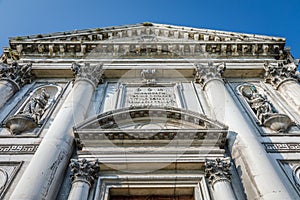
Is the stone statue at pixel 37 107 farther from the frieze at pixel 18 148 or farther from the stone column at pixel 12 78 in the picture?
the frieze at pixel 18 148

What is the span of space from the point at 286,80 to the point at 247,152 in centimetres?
555

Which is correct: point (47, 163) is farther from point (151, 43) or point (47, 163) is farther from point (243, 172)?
point (151, 43)

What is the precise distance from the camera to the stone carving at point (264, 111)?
970 cm

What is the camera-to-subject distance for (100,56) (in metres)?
14.2

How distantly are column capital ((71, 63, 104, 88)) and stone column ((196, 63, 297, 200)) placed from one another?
484cm

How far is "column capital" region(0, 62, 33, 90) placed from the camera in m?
12.0

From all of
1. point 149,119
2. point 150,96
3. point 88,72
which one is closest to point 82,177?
point 149,119

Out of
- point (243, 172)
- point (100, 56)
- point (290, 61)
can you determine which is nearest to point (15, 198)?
point (243, 172)

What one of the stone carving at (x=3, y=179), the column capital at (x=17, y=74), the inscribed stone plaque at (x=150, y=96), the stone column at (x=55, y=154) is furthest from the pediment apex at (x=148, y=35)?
the stone carving at (x=3, y=179)

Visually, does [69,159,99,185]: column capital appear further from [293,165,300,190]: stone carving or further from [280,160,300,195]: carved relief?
[293,165,300,190]: stone carving

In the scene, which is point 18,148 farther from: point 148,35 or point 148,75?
point 148,35

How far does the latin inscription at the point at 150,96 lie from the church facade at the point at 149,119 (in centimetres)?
4

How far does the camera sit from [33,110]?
10469mm

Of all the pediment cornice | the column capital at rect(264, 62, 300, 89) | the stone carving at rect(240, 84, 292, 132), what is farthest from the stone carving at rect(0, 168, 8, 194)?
the column capital at rect(264, 62, 300, 89)
